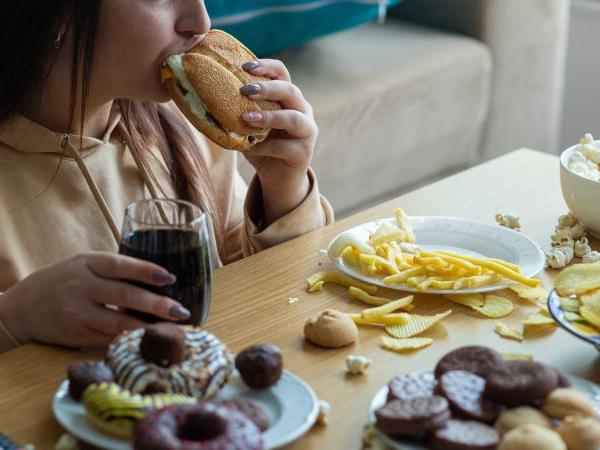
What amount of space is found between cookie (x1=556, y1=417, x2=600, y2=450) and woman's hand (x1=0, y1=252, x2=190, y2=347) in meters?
0.38

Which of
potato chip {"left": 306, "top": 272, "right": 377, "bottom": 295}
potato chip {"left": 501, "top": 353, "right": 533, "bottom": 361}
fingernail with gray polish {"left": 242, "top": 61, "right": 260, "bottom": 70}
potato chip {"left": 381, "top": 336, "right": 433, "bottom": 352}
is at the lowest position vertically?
potato chip {"left": 306, "top": 272, "right": 377, "bottom": 295}

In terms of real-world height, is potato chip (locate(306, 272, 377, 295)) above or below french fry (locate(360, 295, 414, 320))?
below

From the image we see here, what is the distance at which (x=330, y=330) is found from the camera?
112 cm

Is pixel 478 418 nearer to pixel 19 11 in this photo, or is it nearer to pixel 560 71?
pixel 19 11

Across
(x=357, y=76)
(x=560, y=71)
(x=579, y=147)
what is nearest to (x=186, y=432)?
(x=579, y=147)

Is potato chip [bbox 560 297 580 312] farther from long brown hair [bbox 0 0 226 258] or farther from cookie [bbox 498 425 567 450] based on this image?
long brown hair [bbox 0 0 226 258]

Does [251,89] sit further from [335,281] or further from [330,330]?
[330,330]

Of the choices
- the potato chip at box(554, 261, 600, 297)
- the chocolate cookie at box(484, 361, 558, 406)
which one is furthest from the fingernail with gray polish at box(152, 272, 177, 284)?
the potato chip at box(554, 261, 600, 297)

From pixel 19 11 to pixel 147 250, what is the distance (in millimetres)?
473

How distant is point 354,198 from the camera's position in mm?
2885

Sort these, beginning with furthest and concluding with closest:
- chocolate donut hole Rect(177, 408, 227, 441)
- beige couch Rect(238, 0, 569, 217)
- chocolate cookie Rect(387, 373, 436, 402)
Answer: beige couch Rect(238, 0, 569, 217)
chocolate cookie Rect(387, 373, 436, 402)
chocolate donut hole Rect(177, 408, 227, 441)

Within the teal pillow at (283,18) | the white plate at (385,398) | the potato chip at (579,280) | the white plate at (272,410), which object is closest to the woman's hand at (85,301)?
the white plate at (272,410)

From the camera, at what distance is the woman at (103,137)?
4.46ft

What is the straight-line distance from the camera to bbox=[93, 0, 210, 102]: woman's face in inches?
52.8
